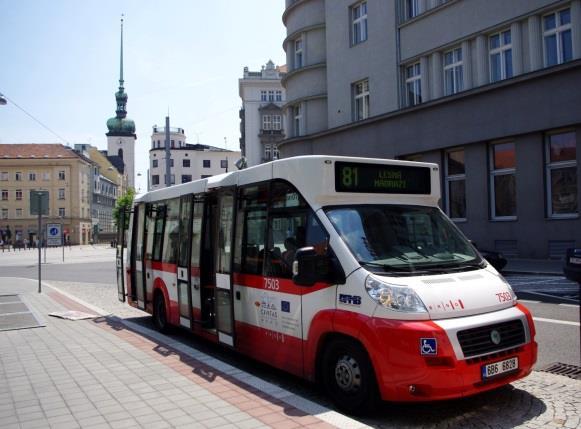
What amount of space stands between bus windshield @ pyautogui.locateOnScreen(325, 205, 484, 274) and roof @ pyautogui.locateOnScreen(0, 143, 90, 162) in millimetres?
98622

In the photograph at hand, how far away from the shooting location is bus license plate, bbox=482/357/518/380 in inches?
183

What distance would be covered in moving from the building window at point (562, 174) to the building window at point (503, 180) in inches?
56.8

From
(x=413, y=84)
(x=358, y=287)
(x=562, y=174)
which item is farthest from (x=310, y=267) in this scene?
(x=413, y=84)

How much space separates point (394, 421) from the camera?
4867mm

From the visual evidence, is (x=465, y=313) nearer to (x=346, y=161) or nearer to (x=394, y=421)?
(x=394, y=421)

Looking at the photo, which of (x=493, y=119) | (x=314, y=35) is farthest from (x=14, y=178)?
(x=493, y=119)

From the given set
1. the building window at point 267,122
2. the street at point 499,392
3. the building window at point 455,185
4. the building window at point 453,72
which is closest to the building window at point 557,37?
the building window at point 453,72

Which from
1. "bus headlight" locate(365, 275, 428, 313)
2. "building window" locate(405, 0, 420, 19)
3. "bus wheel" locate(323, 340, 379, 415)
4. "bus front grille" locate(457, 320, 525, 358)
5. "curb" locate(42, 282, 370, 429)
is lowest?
"curb" locate(42, 282, 370, 429)

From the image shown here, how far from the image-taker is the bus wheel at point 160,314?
952 cm

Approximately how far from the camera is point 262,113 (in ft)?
244

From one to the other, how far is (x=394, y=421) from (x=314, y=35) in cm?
2936

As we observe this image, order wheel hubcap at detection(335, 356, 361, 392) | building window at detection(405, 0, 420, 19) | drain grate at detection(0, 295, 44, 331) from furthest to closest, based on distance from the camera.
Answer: building window at detection(405, 0, 420, 19) → drain grate at detection(0, 295, 44, 331) → wheel hubcap at detection(335, 356, 361, 392)

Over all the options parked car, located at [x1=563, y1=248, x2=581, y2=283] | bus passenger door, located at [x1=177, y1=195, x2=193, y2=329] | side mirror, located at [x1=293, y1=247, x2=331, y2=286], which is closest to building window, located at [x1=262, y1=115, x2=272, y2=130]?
bus passenger door, located at [x1=177, y1=195, x2=193, y2=329]

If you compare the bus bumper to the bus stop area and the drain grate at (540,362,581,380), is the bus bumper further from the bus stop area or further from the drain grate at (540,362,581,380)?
the drain grate at (540,362,581,380)
